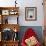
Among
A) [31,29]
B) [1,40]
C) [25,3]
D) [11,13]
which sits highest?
[25,3]

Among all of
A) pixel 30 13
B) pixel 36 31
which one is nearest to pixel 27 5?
pixel 30 13

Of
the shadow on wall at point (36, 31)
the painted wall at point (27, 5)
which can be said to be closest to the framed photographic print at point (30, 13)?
the painted wall at point (27, 5)

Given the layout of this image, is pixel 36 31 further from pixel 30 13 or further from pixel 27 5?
pixel 27 5

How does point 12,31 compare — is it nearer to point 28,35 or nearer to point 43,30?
point 28,35

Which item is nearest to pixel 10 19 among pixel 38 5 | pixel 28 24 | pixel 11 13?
pixel 11 13

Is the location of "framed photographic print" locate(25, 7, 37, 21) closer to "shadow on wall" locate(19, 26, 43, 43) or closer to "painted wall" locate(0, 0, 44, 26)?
"painted wall" locate(0, 0, 44, 26)

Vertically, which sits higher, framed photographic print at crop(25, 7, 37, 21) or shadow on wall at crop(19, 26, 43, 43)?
framed photographic print at crop(25, 7, 37, 21)

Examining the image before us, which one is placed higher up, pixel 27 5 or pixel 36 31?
pixel 27 5

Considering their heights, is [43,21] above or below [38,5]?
below

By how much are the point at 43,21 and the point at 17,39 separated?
A: 3.70ft

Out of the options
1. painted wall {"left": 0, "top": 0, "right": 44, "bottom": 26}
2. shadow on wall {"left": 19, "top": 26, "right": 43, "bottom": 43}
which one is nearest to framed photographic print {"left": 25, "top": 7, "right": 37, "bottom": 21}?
painted wall {"left": 0, "top": 0, "right": 44, "bottom": 26}

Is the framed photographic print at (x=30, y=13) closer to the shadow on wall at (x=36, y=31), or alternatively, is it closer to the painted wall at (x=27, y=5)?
the painted wall at (x=27, y=5)

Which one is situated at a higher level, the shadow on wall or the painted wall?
the painted wall

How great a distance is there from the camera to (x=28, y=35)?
225 inches
